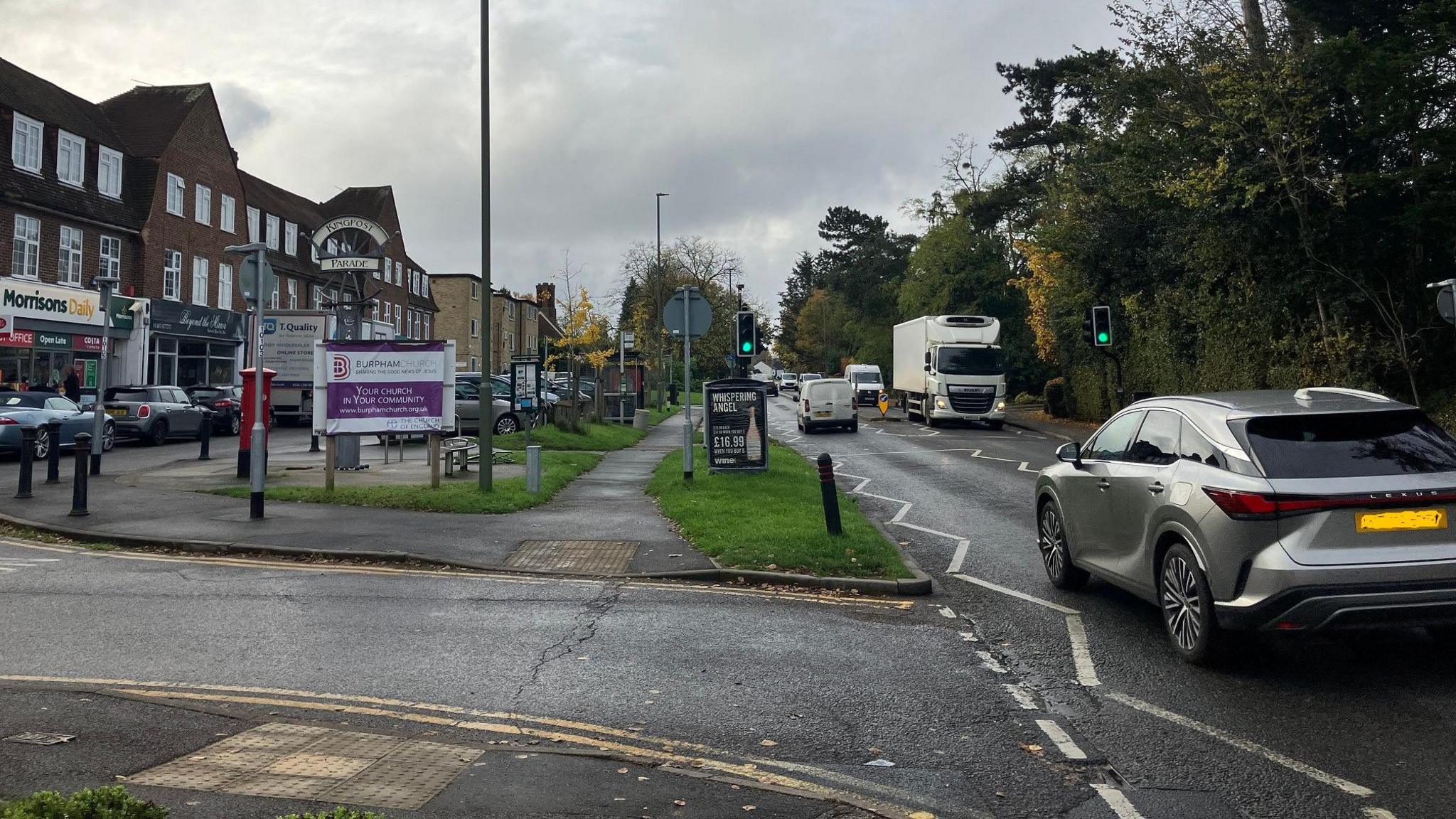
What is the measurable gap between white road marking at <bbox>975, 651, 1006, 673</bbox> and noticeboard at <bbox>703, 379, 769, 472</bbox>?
10309 mm

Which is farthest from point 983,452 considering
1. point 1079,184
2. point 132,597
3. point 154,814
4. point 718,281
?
point 718,281

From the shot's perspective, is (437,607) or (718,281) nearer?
(437,607)

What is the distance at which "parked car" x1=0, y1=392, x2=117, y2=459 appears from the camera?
2033 centimetres

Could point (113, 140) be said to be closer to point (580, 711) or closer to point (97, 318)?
point (97, 318)

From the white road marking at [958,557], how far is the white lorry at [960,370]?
23.2 metres

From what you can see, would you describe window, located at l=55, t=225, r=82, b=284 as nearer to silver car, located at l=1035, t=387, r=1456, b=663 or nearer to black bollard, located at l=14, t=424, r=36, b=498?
black bollard, located at l=14, t=424, r=36, b=498

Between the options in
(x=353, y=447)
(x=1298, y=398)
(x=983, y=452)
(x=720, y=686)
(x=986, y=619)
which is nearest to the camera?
(x=720, y=686)

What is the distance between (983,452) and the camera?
25172 mm

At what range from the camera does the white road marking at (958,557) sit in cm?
1051

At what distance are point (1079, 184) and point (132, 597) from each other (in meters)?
31.1

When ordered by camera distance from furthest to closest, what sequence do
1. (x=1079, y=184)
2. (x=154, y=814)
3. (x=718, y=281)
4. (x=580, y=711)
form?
(x=718, y=281)
(x=1079, y=184)
(x=580, y=711)
(x=154, y=814)

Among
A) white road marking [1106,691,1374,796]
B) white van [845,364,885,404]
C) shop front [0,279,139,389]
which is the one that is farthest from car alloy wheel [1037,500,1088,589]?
white van [845,364,885,404]

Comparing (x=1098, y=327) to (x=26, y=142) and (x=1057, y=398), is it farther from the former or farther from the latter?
(x=26, y=142)

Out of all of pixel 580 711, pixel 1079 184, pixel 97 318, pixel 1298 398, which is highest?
pixel 1079 184
